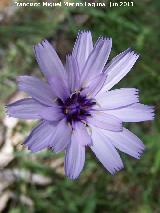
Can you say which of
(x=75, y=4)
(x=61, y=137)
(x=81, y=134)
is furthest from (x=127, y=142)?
(x=75, y=4)

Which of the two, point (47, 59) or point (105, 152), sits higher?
point (47, 59)

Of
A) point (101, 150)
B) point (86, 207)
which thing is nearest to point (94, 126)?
point (101, 150)

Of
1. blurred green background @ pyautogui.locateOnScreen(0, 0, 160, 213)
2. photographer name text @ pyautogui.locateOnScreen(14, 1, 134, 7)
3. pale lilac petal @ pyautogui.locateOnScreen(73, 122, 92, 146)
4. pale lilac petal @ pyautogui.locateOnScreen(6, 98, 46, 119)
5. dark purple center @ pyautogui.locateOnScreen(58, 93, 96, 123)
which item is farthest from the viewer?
blurred green background @ pyautogui.locateOnScreen(0, 0, 160, 213)

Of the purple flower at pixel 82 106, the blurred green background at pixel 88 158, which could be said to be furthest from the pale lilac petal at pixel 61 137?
the blurred green background at pixel 88 158

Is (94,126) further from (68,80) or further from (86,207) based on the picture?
(86,207)

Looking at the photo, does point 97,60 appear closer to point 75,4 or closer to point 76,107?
point 76,107

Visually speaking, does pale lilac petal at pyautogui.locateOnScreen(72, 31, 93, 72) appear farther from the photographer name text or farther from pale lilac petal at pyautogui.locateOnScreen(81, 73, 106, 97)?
the photographer name text

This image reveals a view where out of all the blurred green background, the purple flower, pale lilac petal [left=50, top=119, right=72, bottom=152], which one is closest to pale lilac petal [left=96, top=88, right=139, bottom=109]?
the purple flower
